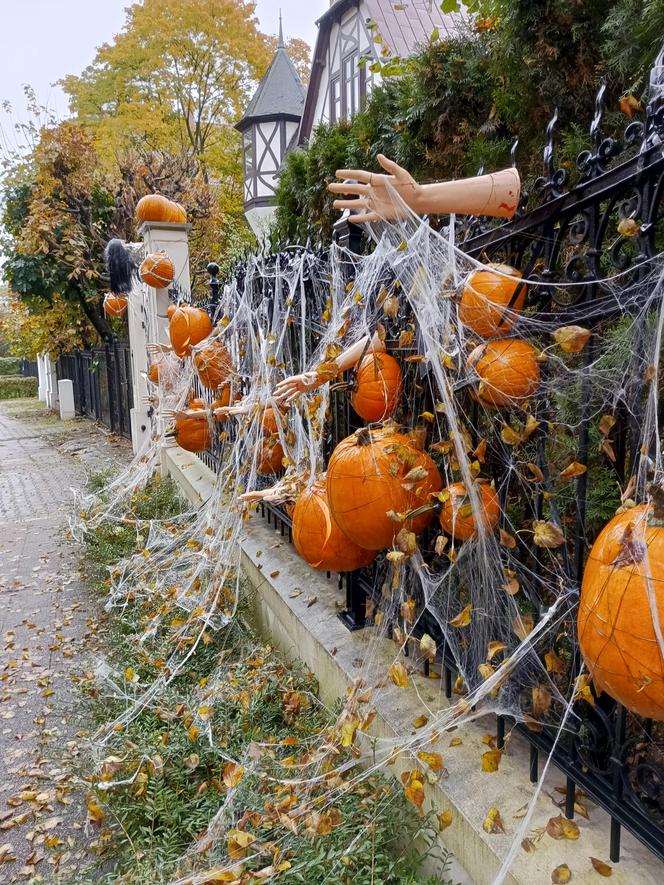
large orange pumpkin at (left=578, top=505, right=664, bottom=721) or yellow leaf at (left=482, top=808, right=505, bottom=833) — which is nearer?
large orange pumpkin at (left=578, top=505, right=664, bottom=721)

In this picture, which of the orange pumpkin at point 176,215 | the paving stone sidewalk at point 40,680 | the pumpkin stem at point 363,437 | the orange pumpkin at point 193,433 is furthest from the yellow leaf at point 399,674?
the orange pumpkin at point 176,215

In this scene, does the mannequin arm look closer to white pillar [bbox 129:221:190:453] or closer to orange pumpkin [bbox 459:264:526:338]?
orange pumpkin [bbox 459:264:526:338]

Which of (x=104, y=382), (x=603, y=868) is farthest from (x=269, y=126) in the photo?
(x=603, y=868)

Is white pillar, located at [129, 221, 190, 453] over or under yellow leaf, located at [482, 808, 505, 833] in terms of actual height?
over

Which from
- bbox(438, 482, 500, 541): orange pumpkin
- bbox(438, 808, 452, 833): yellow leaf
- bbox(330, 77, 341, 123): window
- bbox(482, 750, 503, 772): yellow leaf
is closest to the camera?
bbox(438, 808, 452, 833): yellow leaf

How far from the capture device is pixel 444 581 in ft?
8.00

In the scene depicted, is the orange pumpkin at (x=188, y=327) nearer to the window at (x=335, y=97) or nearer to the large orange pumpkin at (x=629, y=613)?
the large orange pumpkin at (x=629, y=613)

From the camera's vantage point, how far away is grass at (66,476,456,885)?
2029 millimetres

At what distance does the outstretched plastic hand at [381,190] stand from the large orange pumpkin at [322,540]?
1.30 metres

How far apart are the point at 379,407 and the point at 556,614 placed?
1056mm

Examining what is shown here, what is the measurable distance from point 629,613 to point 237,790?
172 cm

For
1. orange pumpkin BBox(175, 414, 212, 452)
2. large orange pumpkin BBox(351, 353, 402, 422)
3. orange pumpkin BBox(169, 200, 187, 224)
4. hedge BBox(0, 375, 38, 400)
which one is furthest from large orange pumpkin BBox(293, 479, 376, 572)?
hedge BBox(0, 375, 38, 400)

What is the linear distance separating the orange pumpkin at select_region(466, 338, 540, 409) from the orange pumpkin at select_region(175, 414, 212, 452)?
13.1ft

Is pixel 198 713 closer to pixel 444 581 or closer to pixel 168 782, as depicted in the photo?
pixel 168 782
